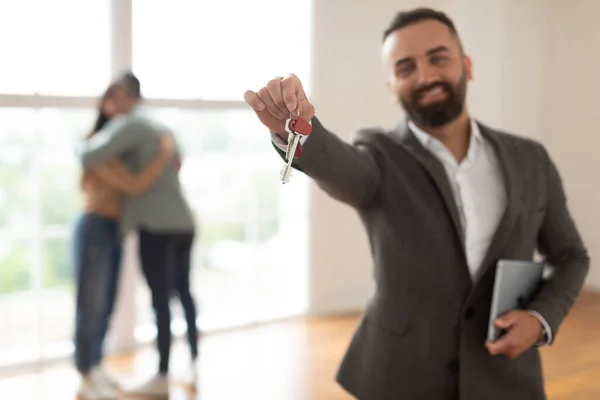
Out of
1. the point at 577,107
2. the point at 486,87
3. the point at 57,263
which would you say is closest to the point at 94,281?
the point at 57,263

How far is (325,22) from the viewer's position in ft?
15.6

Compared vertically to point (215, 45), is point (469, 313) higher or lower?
lower

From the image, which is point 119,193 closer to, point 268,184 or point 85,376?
point 85,376

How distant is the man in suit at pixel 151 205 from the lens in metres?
3.08

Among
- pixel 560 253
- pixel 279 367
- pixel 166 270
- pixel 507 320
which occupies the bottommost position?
pixel 279 367

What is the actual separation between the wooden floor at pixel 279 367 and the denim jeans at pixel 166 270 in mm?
445

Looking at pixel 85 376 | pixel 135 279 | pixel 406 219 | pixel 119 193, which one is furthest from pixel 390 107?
pixel 406 219

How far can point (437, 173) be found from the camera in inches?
59.9

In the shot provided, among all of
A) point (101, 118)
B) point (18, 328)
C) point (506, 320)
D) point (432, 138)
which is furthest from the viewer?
point (18, 328)

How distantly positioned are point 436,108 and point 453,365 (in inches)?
23.3

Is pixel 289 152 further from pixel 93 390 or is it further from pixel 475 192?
pixel 93 390

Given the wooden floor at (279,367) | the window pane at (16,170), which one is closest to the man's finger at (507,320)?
the wooden floor at (279,367)

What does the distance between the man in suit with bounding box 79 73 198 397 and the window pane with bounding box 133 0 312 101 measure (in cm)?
95

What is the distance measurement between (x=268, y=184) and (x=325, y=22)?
47.5 inches
